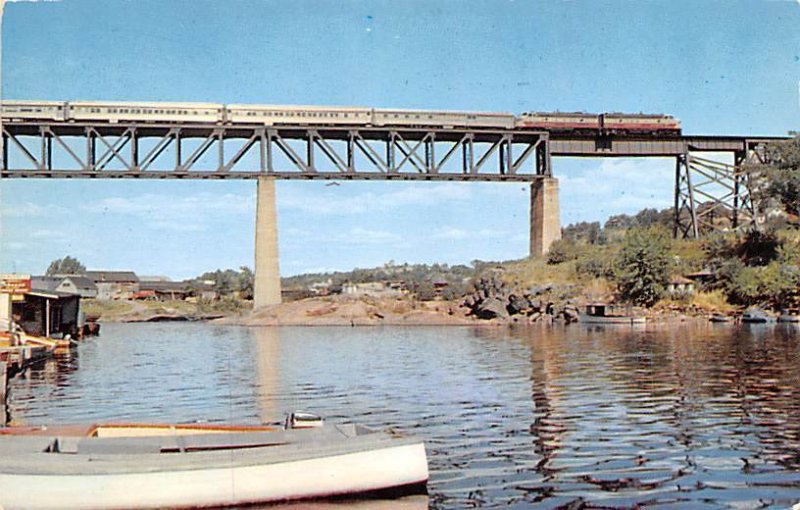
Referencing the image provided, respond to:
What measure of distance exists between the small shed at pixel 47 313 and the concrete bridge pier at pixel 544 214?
43.8 m

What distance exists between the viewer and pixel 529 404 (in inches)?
886

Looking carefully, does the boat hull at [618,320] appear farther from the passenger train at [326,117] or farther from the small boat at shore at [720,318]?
the passenger train at [326,117]

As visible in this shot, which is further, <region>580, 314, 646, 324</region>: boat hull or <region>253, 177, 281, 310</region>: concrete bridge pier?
<region>253, 177, 281, 310</region>: concrete bridge pier

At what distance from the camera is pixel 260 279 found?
82.8 m

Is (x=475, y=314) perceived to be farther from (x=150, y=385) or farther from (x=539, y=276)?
(x=150, y=385)

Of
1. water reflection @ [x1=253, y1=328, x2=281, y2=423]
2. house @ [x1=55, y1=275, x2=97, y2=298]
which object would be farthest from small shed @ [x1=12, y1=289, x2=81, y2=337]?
water reflection @ [x1=253, y1=328, x2=281, y2=423]

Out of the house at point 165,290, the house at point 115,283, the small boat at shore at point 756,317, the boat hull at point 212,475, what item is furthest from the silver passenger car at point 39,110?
the boat hull at point 212,475

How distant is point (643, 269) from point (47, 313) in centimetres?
4811

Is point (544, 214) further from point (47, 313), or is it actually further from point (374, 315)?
point (47, 313)

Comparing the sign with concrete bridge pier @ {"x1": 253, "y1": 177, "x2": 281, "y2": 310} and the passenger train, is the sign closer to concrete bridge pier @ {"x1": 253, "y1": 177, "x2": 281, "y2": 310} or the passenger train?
the passenger train

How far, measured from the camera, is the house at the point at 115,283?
12600cm

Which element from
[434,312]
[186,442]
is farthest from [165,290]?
[186,442]

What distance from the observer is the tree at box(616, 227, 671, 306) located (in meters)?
74.6

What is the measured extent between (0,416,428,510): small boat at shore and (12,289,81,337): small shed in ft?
109
